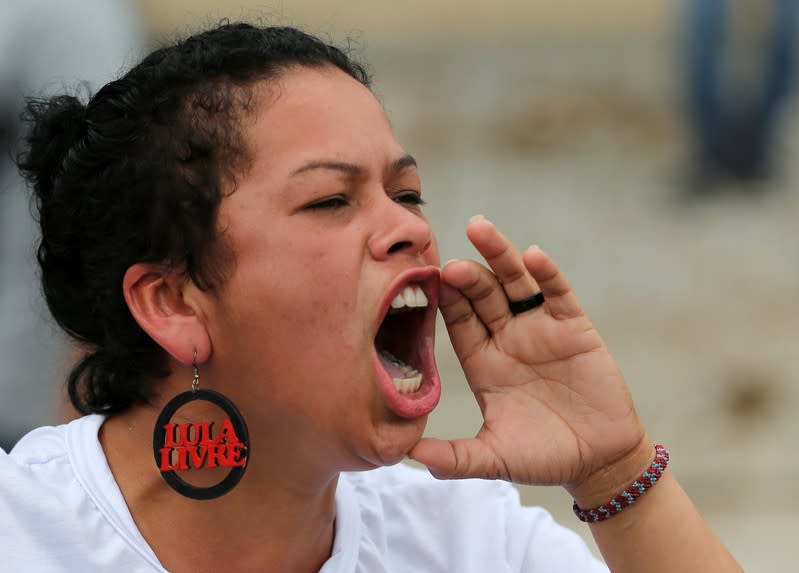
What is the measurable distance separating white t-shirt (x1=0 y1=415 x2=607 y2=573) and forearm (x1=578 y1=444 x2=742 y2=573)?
196 millimetres

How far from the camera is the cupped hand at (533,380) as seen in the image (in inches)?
98.4

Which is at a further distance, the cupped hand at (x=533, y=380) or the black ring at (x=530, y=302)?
the black ring at (x=530, y=302)

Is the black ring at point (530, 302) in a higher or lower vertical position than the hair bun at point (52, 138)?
lower

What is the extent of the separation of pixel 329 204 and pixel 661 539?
3.17 ft

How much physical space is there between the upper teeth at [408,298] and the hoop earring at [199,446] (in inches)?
14.4

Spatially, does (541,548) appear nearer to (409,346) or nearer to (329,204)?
(409,346)

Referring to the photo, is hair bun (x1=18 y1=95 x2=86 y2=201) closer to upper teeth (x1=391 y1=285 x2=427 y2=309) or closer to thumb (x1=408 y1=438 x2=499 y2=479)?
upper teeth (x1=391 y1=285 x2=427 y2=309)

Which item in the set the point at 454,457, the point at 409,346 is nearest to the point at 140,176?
the point at 409,346

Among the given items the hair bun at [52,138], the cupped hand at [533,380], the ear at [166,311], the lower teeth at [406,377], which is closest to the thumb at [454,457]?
the cupped hand at [533,380]

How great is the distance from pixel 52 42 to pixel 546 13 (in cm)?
701

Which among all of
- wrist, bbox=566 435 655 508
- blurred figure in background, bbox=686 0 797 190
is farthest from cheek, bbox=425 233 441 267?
blurred figure in background, bbox=686 0 797 190

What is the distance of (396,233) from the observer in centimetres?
233

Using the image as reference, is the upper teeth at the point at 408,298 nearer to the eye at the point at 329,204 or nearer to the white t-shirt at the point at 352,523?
the eye at the point at 329,204

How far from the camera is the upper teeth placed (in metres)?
2.36
